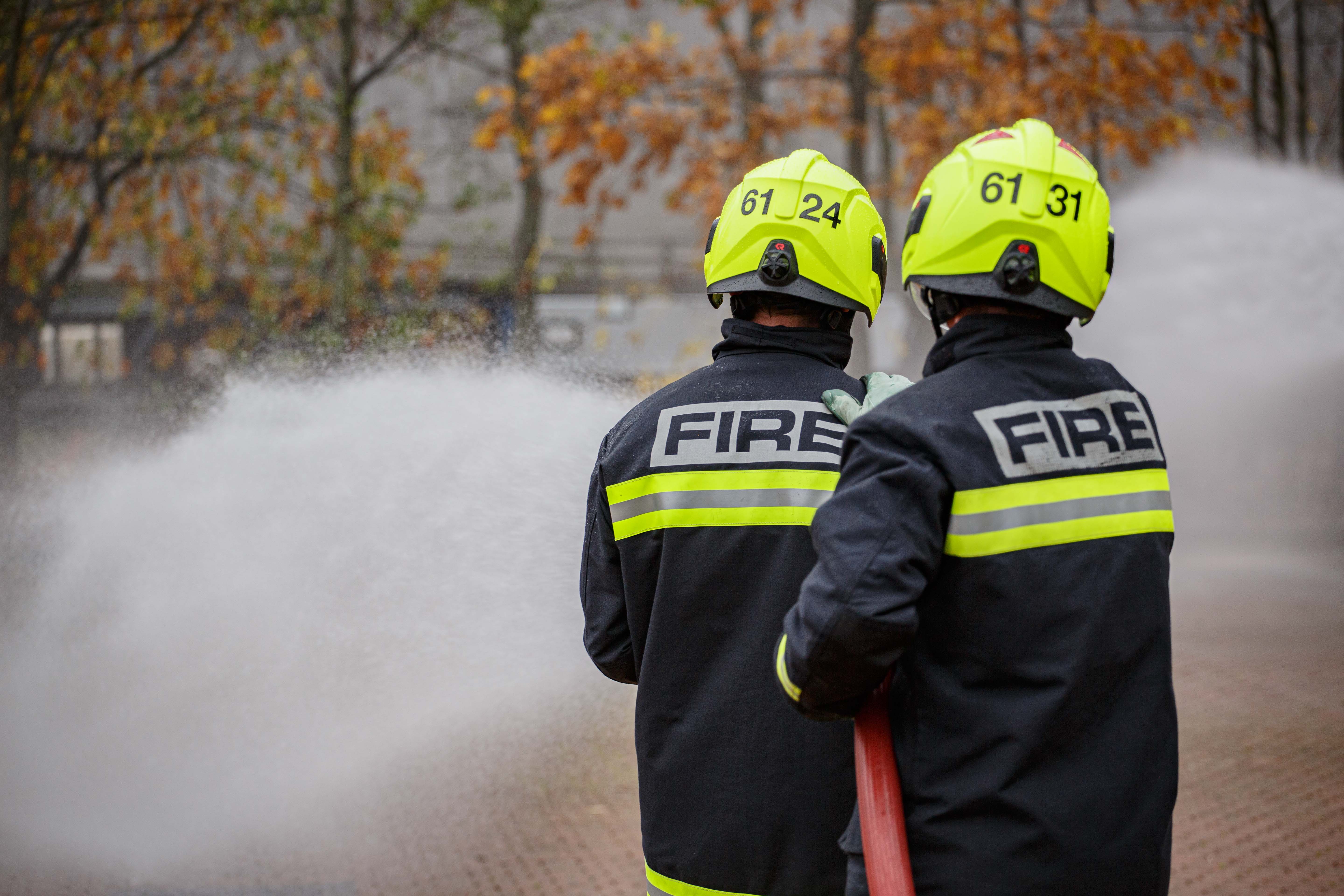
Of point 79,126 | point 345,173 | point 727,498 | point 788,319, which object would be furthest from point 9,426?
point 727,498

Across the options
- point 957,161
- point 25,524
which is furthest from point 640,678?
point 25,524

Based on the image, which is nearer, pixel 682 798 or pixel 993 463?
pixel 993 463

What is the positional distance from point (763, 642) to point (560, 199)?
12148mm

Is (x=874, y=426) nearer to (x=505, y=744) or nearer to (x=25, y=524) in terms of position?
(x=505, y=744)

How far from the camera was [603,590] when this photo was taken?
99.5 inches

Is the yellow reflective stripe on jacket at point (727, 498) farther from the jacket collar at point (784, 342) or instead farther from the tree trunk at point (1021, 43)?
the tree trunk at point (1021, 43)

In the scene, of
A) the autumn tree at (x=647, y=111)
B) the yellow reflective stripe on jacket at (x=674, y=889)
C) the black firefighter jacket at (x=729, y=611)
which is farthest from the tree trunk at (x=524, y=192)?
the yellow reflective stripe on jacket at (x=674, y=889)

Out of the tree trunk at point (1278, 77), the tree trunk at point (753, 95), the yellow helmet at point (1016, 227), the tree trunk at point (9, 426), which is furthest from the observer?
the tree trunk at point (753, 95)

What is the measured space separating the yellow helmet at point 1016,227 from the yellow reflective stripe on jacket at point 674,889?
1246mm

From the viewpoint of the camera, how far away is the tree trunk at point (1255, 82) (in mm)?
11391

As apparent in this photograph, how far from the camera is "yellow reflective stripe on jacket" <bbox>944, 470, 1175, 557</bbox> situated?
180cm

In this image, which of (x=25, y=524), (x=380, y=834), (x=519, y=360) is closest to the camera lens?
(x=380, y=834)

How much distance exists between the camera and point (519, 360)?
6.34 m

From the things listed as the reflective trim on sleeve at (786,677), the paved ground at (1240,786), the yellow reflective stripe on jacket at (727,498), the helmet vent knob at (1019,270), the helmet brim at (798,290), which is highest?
the helmet vent knob at (1019,270)
